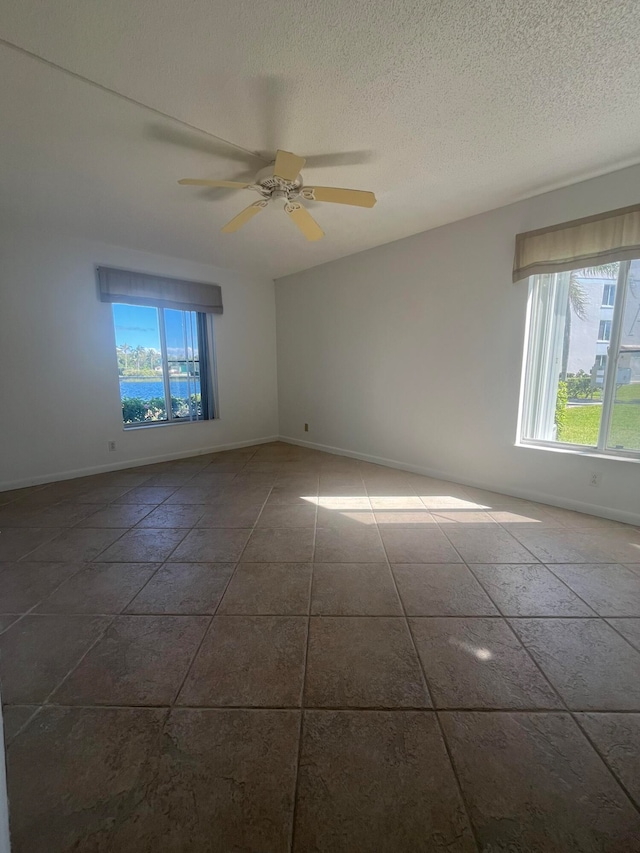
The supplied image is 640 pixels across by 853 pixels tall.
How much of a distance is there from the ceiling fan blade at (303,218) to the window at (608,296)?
7.21ft

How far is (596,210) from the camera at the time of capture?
242 cm

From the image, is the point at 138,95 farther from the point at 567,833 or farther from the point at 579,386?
the point at 579,386

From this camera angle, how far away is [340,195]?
210cm

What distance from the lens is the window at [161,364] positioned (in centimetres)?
404

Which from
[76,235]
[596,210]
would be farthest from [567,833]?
[76,235]

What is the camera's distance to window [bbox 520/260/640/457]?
8.08 ft

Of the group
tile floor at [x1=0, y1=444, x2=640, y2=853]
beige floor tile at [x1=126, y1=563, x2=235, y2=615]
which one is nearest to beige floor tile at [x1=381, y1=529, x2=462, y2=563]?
tile floor at [x1=0, y1=444, x2=640, y2=853]

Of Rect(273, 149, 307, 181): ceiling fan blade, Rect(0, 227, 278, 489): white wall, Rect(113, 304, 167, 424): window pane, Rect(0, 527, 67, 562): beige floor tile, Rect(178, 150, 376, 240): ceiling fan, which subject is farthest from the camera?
Rect(113, 304, 167, 424): window pane

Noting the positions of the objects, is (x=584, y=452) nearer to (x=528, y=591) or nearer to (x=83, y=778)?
(x=528, y=591)

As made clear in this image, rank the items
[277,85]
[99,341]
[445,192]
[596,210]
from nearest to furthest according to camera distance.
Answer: [277,85] → [596,210] → [445,192] → [99,341]

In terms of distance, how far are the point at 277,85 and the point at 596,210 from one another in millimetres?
2323

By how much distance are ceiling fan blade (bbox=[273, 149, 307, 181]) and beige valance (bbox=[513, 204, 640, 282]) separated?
6.41 feet

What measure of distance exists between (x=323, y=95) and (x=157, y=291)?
306cm

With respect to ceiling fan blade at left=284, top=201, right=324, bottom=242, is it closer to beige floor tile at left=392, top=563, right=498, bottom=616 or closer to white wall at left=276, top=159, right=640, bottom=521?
white wall at left=276, top=159, right=640, bottom=521
